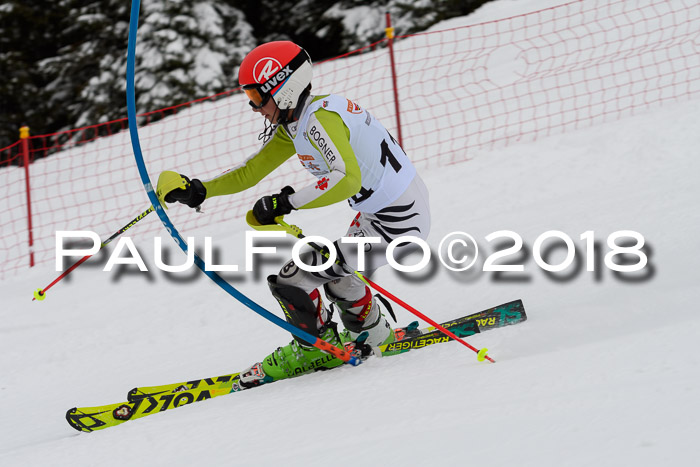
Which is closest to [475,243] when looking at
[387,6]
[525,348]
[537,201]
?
[537,201]

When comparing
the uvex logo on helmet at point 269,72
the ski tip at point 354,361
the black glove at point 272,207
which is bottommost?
the ski tip at point 354,361

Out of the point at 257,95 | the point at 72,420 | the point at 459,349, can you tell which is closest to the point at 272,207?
the point at 257,95

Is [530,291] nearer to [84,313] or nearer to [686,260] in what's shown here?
[686,260]

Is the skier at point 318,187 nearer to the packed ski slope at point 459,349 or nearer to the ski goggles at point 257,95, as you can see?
the ski goggles at point 257,95

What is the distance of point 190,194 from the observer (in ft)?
11.2

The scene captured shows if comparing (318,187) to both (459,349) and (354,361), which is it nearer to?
(354,361)

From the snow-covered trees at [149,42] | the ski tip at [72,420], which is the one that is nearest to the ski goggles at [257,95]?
the ski tip at [72,420]

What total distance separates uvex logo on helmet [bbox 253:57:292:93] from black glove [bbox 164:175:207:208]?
2.11 ft

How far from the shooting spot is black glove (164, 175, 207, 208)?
339cm

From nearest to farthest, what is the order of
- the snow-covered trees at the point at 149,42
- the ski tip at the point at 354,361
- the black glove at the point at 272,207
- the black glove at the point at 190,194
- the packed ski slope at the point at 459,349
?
the packed ski slope at the point at 459,349 < the black glove at the point at 272,207 < the black glove at the point at 190,194 < the ski tip at the point at 354,361 < the snow-covered trees at the point at 149,42

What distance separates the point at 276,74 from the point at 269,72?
1.3 inches

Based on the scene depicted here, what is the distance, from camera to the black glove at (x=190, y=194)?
3.39 metres

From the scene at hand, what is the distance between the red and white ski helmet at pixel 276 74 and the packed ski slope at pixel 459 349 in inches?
53.8

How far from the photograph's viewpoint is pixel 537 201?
573 centimetres
